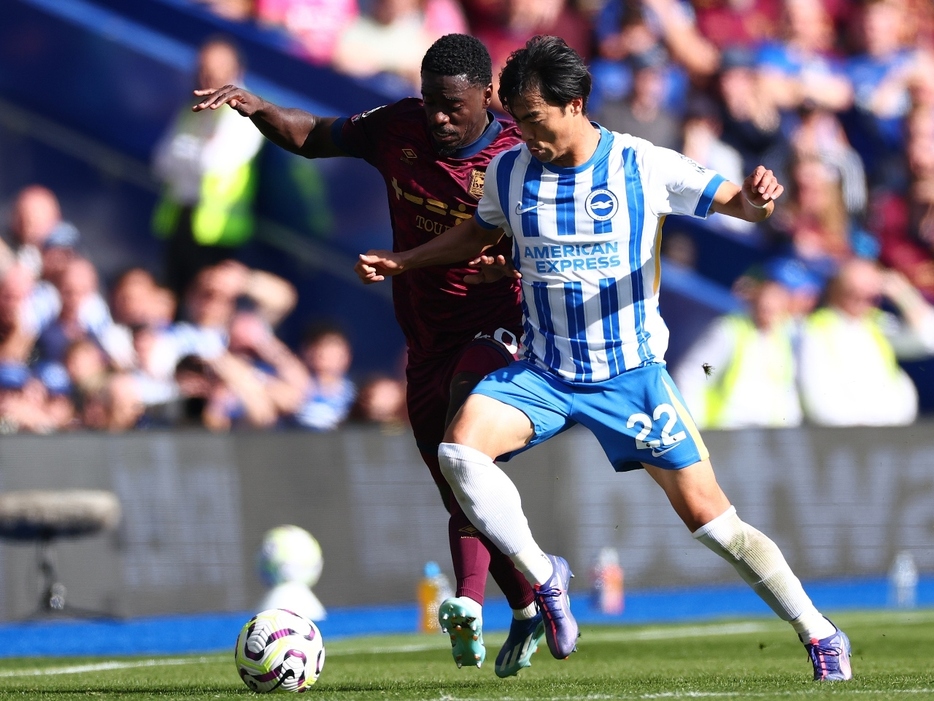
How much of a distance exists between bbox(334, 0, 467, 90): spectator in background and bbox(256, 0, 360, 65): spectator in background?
3.0 inches

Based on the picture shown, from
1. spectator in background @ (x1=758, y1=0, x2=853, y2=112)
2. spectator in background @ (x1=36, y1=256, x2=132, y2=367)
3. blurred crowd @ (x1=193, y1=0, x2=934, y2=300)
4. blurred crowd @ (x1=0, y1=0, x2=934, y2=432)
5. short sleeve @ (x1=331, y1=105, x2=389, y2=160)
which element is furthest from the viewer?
spectator in background @ (x1=758, y1=0, x2=853, y2=112)

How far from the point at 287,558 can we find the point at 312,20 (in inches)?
199

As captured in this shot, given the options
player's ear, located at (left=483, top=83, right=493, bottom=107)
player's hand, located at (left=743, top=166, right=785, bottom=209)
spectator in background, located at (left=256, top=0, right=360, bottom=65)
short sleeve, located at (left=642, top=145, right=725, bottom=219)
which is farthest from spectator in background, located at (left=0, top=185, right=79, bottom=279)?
player's hand, located at (left=743, top=166, right=785, bottom=209)

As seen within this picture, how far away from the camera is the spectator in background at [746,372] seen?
1286 centimetres

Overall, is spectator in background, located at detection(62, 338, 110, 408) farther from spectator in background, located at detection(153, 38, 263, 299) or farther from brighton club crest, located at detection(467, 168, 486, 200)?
brighton club crest, located at detection(467, 168, 486, 200)

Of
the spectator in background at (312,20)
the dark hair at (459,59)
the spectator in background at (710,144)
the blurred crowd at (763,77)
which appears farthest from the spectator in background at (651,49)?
the dark hair at (459,59)

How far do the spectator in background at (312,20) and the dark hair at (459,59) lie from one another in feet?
22.9

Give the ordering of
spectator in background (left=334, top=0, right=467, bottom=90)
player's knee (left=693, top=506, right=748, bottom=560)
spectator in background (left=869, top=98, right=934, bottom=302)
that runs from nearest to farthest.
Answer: player's knee (left=693, top=506, right=748, bottom=560), spectator in background (left=334, top=0, right=467, bottom=90), spectator in background (left=869, top=98, right=934, bottom=302)

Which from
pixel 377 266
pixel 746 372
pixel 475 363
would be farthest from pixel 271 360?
pixel 377 266

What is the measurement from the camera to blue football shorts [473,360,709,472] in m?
5.72

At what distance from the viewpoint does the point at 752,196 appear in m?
5.51

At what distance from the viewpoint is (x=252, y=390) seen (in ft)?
38.1

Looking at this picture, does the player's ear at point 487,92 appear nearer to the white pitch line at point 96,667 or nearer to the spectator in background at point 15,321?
the white pitch line at point 96,667

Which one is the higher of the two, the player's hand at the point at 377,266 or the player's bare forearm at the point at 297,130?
the player's bare forearm at the point at 297,130
